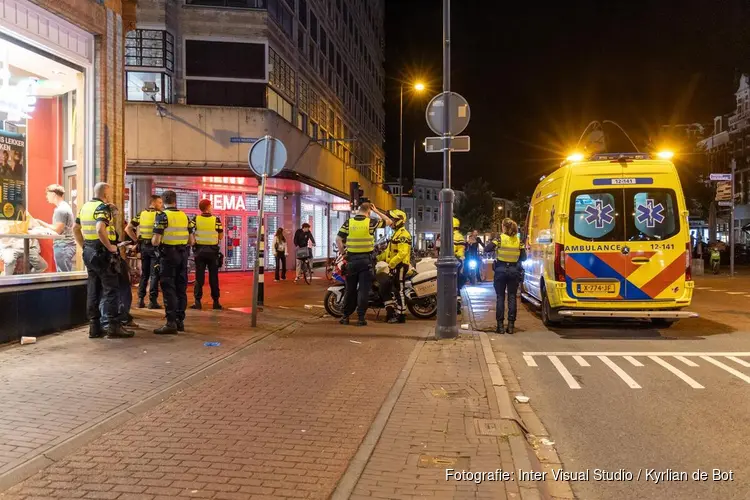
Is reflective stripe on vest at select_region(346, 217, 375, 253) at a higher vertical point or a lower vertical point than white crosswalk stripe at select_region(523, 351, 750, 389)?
higher

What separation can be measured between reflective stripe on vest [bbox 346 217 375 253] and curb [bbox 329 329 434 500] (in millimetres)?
3129

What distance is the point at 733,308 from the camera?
12977 mm

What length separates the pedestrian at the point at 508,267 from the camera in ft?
30.9

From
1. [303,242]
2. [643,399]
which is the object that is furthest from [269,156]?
[303,242]

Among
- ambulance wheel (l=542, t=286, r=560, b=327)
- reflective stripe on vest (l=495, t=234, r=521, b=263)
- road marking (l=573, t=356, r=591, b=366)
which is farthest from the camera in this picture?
ambulance wheel (l=542, t=286, r=560, b=327)

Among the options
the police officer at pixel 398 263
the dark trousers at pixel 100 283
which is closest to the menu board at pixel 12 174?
the dark trousers at pixel 100 283

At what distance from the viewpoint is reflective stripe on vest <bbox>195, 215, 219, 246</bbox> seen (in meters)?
10.8

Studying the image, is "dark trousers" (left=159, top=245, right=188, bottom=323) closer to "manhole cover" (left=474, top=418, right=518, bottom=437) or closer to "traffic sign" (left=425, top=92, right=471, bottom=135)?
"traffic sign" (left=425, top=92, right=471, bottom=135)

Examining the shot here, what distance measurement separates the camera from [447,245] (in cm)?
851

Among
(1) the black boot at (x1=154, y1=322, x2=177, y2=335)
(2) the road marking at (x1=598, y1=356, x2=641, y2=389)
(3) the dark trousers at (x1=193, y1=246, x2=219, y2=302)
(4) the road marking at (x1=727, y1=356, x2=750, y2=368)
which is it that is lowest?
(2) the road marking at (x1=598, y1=356, x2=641, y2=389)

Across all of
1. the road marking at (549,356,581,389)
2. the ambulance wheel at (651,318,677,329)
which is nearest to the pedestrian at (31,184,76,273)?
the road marking at (549,356,581,389)

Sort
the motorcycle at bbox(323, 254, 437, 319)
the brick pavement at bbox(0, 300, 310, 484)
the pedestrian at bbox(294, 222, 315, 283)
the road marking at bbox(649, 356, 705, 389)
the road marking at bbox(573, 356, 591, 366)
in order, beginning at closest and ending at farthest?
the brick pavement at bbox(0, 300, 310, 484) → the road marking at bbox(649, 356, 705, 389) → the road marking at bbox(573, 356, 591, 366) → the motorcycle at bbox(323, 254, 437, 319) → the pedestrian at bbox(294, 222, 315, 283)

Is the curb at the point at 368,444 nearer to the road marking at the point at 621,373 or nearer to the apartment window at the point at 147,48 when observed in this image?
the road marking at the point at 621,373

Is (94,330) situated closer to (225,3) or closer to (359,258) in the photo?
(359,258)
